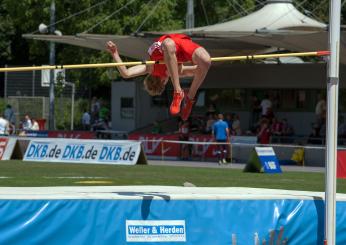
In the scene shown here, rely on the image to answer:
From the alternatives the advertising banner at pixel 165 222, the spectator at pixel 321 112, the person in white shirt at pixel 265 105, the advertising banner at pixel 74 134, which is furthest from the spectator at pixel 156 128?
the advertising banner at pixel 165 222

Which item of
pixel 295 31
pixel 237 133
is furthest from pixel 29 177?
pixel 237 133

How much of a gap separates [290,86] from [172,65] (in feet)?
71.2

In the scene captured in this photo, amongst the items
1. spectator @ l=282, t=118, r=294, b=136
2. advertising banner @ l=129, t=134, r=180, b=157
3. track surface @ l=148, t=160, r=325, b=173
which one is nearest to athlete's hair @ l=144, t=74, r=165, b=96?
track surface @ l=148, t=160, r=325, b=173

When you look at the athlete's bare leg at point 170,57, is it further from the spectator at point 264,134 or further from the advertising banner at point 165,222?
the spectator at point 264,134

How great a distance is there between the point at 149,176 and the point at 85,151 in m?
6.23

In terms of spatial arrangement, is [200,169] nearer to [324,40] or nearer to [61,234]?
[324,40]

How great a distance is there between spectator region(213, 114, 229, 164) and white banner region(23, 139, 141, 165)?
244 cm

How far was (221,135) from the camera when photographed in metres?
26.8

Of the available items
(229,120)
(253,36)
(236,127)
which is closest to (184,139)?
(236,127)

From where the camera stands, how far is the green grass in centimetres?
1772

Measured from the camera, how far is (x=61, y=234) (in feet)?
30.2

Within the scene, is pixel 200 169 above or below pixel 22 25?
below

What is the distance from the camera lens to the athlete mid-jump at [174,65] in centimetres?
1016

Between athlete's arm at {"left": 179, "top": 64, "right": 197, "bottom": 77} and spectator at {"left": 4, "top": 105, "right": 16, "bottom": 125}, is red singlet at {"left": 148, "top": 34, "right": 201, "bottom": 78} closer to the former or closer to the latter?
athlete's arm at {"left": 179, "top": 64, "right": 197, "bottom": 77}
